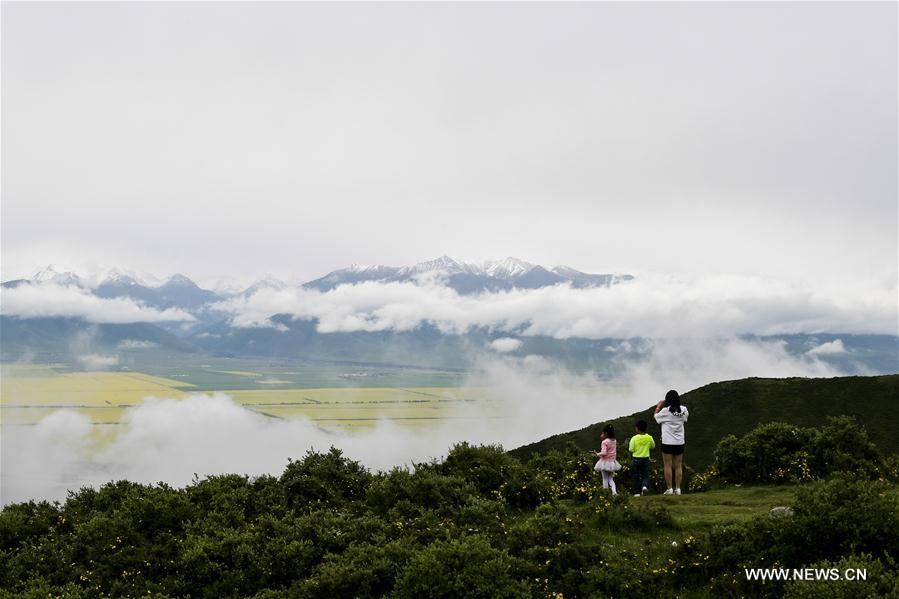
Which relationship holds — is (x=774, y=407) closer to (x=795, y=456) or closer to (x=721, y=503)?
(x=795, y=456)

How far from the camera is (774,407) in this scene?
39031mm

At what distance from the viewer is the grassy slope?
116 ft

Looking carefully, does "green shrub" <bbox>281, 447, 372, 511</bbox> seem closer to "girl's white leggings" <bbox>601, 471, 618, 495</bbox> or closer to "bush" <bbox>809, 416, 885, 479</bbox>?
"girl's white leggings" <bbox>601, 471, 618, 495</bbox>

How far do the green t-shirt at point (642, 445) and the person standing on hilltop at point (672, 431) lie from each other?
421mm

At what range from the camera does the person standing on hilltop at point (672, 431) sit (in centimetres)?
1759

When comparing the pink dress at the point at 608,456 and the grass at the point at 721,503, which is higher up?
the pink dress at the point at 608,456

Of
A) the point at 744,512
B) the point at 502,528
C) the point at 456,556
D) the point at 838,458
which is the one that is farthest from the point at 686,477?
the point at 456,556

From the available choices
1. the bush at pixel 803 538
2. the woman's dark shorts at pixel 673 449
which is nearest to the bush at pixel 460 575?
the bush at pixel 803 538

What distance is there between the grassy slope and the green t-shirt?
52.2ft

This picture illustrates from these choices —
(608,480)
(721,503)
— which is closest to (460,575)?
(608,480)

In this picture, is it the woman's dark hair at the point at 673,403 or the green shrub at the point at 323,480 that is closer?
the green shrub at the point at 323,480

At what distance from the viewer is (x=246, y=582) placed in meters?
11.5

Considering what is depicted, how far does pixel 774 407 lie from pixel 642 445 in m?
25.2

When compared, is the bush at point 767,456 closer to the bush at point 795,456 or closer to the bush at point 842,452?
the bush at point 795,456
